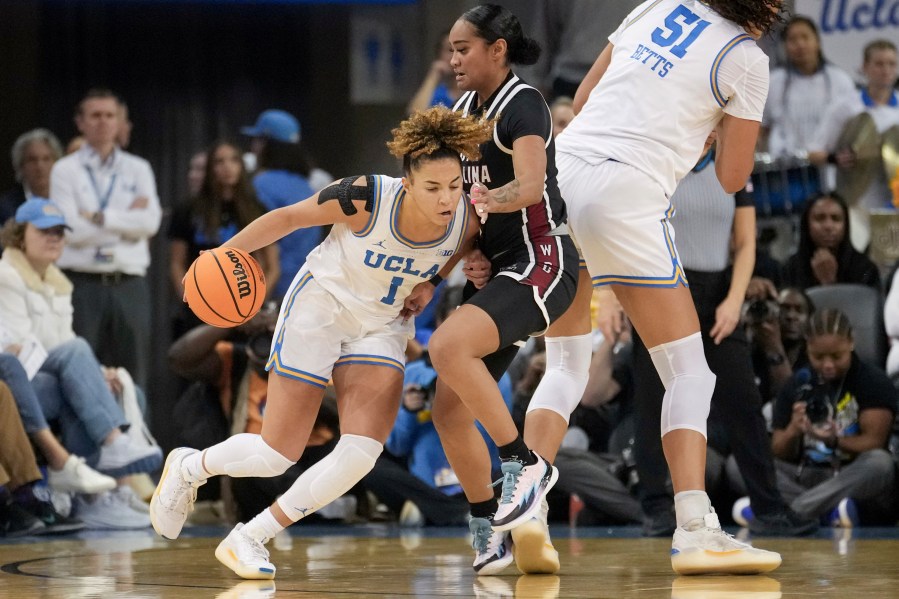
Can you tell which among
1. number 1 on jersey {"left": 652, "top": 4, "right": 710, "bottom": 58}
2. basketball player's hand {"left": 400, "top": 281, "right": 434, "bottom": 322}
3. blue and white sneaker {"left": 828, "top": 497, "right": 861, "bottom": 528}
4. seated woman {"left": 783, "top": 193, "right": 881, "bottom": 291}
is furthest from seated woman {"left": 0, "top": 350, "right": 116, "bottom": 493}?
seated woman {"left": 783, "top": 193, "right": 881, "bottom": 291}

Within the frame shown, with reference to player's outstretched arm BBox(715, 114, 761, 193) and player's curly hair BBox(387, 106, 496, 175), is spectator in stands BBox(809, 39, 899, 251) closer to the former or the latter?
player's outstretched arm BBox(715, 114, 761, 193)

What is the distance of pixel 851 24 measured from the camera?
852cm

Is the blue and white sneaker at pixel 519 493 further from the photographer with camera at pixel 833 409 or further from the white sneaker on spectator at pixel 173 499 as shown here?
the photographer with camera at pixel 833 409

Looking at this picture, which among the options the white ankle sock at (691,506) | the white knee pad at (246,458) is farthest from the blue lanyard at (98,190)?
the white ankle sock at (691,506)

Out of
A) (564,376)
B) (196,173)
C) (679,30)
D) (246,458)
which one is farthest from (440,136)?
(196,173)

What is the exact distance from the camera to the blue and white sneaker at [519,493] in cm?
409

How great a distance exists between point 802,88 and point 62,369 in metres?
4.55

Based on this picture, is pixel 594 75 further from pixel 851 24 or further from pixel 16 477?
pixel 851 24

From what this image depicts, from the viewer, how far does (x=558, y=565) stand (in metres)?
4.39

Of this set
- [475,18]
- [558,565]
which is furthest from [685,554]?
[475,18]

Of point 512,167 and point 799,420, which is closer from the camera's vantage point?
point 512,167

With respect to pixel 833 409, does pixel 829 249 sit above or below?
above

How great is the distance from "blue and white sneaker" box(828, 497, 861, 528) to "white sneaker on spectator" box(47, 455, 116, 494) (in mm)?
3403

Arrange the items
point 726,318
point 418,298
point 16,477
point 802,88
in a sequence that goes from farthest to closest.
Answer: point 802,88, point 16,477, point 726,318, point 418,298
